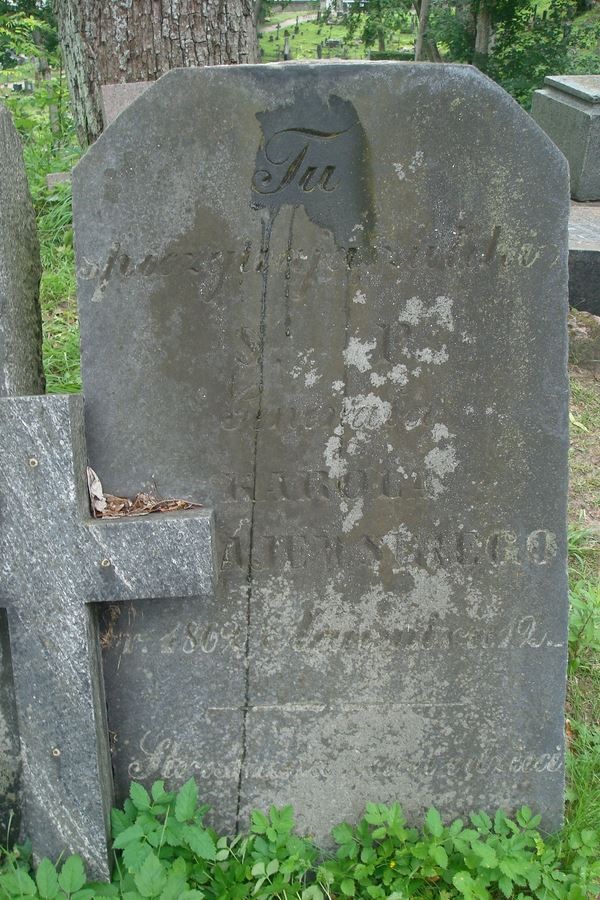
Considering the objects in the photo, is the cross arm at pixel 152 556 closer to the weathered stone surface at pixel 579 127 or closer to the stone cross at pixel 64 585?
the stone cross at pixel 64 585

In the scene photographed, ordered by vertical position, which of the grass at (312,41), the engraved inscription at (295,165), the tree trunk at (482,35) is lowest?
the engraved inscription at (295,165)

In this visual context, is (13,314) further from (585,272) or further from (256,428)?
(585,272)

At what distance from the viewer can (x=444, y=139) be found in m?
1.91

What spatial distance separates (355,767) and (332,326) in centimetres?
122

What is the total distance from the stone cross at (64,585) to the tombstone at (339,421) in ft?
0.43

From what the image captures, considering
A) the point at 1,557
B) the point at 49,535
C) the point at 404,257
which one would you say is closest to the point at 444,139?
the point at 404,257

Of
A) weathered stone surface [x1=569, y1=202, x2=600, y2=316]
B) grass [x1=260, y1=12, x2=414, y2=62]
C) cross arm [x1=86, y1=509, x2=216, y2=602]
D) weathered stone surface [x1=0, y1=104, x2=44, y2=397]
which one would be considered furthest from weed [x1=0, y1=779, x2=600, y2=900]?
grass [x1=260, y1=12, x2=414, y2=62]

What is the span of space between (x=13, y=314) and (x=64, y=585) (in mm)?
A: 656

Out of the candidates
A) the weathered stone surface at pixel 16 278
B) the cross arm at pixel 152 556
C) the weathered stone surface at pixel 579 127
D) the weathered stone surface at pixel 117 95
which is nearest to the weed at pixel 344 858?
the cross arm at pixel 152 556

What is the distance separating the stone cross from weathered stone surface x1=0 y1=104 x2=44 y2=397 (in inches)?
6.3

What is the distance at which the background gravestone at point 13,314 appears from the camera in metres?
1.93

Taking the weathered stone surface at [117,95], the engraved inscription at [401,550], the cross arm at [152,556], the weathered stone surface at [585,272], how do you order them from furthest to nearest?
the weathered stone surface at [585,272]
the weathered stone surface at [117,95]
the engraved inscription at [401,550]
the cross arm at [152,556]

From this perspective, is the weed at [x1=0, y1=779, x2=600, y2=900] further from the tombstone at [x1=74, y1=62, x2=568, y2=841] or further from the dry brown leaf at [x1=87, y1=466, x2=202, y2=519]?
the dry brown leaf at [x1=87, y1=466, x2=202, y2=519]

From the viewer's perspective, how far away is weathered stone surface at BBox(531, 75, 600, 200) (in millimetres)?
6594
